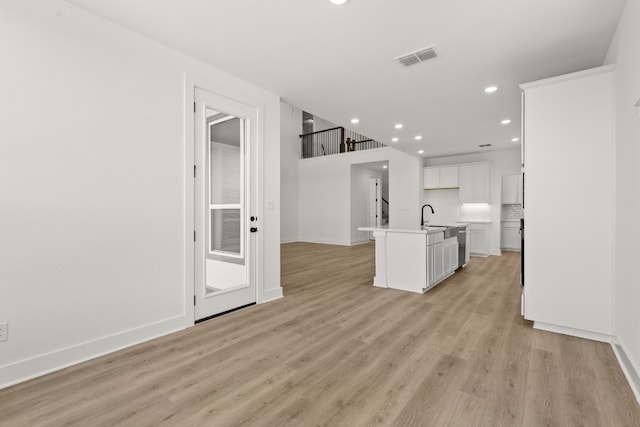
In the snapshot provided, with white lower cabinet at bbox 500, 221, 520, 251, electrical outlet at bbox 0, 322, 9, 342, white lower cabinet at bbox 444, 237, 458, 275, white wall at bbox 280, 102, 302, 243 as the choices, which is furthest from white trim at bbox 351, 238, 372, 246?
electrical outlet at bbox 0, 322, 9, 342

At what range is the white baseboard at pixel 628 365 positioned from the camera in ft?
6.39

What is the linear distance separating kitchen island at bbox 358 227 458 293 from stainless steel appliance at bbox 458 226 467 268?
1191 millimetres

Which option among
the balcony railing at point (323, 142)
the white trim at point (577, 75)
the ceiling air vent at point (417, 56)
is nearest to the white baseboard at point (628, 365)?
the white trim at point (577, 75)

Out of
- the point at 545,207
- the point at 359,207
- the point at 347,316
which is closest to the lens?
the point at 545,207

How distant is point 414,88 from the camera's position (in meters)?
3.92

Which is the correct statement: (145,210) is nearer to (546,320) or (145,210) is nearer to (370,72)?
(370,72)

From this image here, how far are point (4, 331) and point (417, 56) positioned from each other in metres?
4.07

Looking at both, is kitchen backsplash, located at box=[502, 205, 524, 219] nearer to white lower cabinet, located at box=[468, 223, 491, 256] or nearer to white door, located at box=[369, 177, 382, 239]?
white lower cabinet, located at box=[468, 223, 491, 256]

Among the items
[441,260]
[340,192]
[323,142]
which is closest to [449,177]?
[340,192]

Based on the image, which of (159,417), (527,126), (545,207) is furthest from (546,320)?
(159,417)

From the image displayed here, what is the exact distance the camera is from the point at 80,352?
2.36 m

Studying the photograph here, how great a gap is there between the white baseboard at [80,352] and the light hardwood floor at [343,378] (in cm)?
8

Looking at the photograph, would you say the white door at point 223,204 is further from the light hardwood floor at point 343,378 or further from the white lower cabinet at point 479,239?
the white lower cabinet at point 479,239

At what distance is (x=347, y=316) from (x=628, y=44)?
10.9ft
